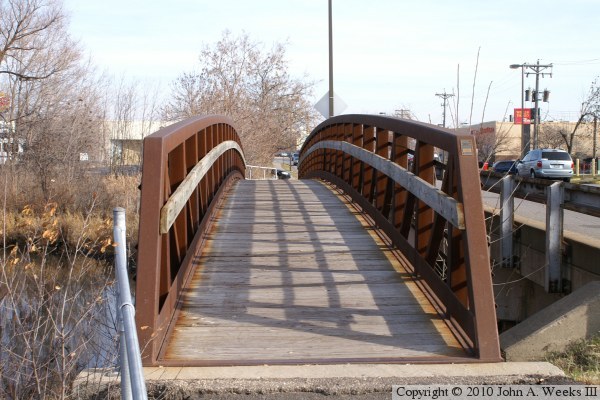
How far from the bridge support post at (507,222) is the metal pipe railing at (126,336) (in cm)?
675

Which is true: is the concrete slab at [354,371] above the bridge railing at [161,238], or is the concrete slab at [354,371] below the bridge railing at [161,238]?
below

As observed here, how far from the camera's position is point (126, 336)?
2854 mm

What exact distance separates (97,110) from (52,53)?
6.06 metres

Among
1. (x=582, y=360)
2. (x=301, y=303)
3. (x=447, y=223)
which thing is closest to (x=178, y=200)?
(x=301, y=303)

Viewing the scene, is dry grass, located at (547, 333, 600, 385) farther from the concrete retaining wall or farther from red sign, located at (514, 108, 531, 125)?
red sign, located at (514, 108, 531, 125)

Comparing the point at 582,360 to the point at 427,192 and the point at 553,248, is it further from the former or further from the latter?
the point at 553,248

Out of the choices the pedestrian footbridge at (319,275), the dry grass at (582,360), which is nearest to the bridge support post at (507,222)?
the pedestrian footbridge at (319,275)

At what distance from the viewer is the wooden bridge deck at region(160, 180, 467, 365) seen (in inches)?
200

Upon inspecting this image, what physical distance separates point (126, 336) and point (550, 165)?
3508 centimetres

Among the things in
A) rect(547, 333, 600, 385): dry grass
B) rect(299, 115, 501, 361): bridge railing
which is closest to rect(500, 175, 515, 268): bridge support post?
rect(299, 115, 501, 361): bridge railing

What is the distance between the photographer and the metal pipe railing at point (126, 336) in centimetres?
262

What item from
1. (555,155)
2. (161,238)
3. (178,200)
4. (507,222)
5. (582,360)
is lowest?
(582,360)

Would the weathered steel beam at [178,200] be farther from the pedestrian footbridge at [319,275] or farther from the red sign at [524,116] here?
the red sign at [524,116]

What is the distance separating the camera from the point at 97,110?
24.5 meters
